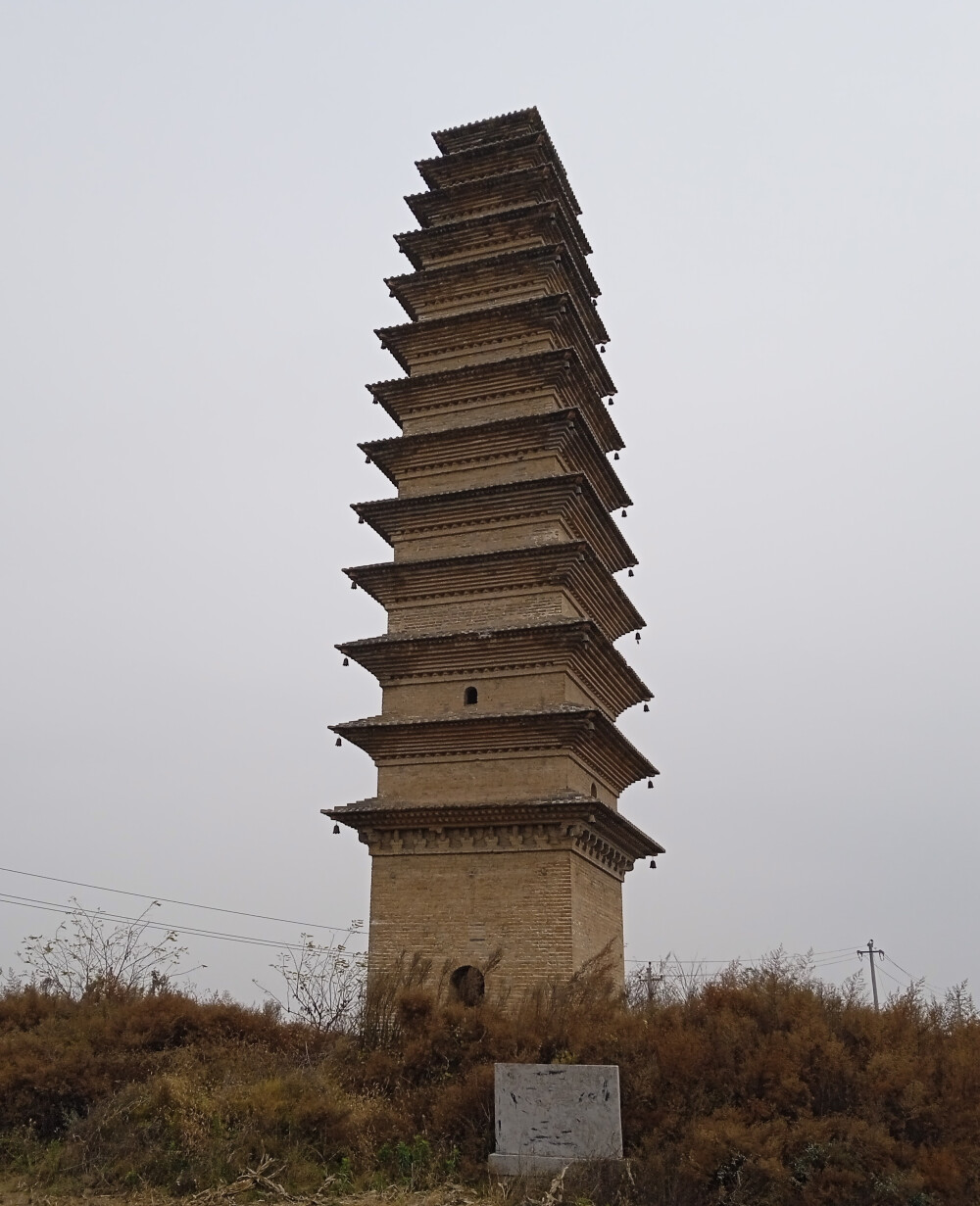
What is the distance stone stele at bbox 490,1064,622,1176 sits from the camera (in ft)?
36.6

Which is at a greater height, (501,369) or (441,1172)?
(501,369)

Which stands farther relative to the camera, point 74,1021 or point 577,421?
point 577,421

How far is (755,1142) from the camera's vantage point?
10383 mm

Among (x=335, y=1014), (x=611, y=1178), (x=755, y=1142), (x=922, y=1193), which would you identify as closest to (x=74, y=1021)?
(x=335, y=1014)

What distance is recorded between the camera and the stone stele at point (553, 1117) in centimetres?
1116

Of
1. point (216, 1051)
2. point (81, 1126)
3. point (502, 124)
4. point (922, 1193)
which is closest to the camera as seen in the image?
point (922, 1193)

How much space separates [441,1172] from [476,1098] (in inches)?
33.2

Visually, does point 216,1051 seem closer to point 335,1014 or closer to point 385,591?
point 335,1014

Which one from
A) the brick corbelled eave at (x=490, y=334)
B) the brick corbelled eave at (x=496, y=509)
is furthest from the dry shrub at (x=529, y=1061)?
the brick corbelled eave at (x=490, y=334)

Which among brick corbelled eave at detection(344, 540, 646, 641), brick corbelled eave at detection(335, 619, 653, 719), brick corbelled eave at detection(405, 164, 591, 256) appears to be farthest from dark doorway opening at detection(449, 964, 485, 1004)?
brick corbelled eave at detection(405, 164, 591, 256)

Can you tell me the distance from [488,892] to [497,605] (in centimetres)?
484

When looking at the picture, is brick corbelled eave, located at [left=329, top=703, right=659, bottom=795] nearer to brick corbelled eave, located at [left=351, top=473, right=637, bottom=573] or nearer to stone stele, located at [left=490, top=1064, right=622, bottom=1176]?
brick corbelled eave, located at [left=351, top=473, right=637, bottom=573]

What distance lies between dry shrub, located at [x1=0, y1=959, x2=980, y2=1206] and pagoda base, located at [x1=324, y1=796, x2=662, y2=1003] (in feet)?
3.78

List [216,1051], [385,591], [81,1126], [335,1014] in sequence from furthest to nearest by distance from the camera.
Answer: [385,591], [335,1014], [216,1051], [81,1126]
